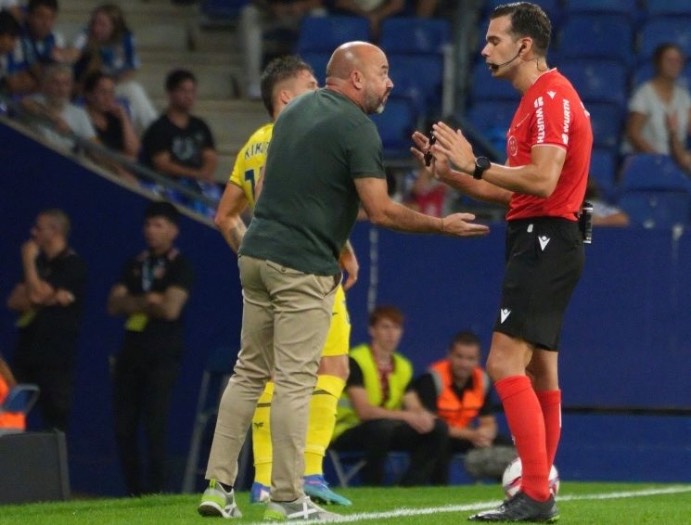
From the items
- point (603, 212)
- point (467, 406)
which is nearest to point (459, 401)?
point (467, 406)

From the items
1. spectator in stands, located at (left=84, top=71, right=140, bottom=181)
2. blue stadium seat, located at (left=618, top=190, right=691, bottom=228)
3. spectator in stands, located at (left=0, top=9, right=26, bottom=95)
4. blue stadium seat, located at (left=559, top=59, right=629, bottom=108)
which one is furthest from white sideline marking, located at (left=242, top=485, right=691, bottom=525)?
spectator in stands, located at (left=0, top=9, right=26, bottom=95)

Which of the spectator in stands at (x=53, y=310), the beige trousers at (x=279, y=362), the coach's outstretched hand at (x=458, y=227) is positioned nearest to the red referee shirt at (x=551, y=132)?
the coach's outstretched hand at (x=458, y=227)

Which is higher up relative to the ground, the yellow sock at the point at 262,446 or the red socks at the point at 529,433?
the red socks at the point at 529,433

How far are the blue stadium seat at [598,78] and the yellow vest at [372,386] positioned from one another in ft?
11.3

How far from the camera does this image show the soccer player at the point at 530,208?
23.4 ft

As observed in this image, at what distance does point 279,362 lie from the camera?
707 centimetres

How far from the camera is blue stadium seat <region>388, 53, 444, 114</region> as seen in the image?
14750 millimetres

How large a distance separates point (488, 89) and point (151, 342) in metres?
3.78

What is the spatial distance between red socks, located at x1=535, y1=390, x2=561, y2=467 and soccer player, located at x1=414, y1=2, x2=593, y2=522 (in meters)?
0.07

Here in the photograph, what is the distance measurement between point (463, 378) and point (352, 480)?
1034mm

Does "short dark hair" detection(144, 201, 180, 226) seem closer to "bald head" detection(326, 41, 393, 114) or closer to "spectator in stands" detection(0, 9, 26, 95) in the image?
"spectator in stands" detection(0, 9, 26, 95)

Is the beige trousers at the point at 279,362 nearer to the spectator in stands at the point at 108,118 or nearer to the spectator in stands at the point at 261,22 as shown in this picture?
the spectator in stands at the point at 108,118

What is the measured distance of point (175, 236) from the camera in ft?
42.7

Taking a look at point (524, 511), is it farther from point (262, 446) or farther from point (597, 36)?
point (597, 36)
